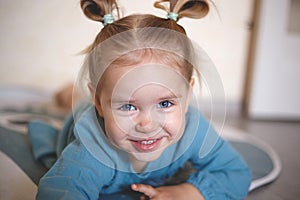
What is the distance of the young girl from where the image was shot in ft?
1.58

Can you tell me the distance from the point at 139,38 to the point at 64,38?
0.47 metres

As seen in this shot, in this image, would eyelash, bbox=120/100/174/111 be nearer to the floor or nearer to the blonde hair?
the blonde hair

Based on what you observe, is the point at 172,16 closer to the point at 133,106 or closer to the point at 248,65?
the point at 133,106

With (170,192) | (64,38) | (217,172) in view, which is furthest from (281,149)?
(64,38)

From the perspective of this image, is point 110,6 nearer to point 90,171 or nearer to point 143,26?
point 143,26

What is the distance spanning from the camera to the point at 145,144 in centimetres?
53

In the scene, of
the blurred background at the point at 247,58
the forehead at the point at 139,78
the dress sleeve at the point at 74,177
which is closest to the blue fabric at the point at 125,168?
the dress sleeve at the point at 74,177

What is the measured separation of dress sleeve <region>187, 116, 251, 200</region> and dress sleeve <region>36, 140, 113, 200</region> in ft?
0.55

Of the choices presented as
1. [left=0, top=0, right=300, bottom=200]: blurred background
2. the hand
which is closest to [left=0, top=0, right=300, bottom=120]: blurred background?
[left=0, top=0, right=300, bottom=200]: blurred background

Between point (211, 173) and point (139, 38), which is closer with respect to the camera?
point (139, 38)

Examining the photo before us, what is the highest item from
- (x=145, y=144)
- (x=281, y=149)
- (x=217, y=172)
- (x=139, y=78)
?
(x=139, y=78)

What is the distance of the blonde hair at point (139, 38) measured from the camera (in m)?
0.48

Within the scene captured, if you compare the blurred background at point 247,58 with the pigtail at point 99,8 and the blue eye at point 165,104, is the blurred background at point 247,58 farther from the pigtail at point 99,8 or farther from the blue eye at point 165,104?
the blue eye at point 165,104

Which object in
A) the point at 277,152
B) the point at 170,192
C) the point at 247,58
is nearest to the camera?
the point at 170,192
